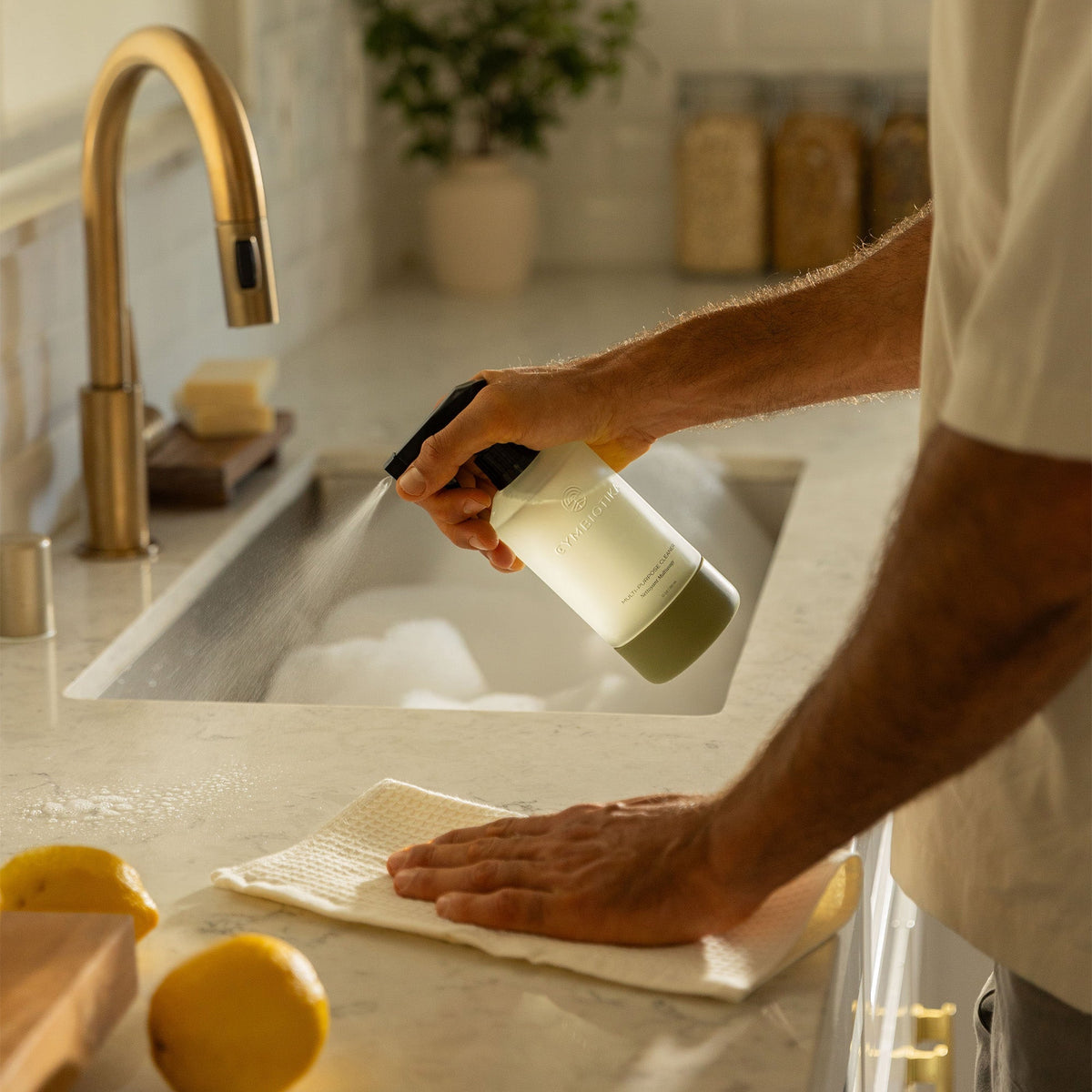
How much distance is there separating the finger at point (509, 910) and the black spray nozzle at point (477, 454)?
230 millimetres

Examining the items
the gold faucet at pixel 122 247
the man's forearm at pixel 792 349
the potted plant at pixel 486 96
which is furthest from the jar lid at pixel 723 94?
the man's forearm at pixel 792 349

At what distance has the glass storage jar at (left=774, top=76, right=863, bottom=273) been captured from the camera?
2352 millimetres

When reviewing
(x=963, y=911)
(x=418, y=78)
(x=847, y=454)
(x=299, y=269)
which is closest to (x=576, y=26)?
(x=418, y=78)

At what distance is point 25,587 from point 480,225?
1386mm

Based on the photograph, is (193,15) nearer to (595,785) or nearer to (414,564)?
(414,564)

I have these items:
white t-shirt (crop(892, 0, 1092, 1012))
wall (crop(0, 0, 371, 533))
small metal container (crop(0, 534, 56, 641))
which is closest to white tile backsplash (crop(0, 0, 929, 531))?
wall (crop(0, 0, 371, 533))

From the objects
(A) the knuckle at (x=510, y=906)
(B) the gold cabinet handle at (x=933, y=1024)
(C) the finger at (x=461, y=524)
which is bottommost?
(B) the gold cabinet handle at (x=933, y=1024)

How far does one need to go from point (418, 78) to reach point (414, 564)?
1051mm

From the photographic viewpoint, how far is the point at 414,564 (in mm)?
1573

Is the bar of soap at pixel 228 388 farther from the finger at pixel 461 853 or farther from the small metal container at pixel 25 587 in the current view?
the finger at pixel 461 853

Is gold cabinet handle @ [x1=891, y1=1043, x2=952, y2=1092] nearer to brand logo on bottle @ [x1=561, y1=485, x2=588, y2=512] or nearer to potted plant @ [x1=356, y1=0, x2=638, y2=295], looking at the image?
brand logo on bottle @ [x1=561, y1=485, x2=588, y2=512]

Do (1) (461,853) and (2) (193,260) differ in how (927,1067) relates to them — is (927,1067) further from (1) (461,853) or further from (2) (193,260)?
(2) (193,260)

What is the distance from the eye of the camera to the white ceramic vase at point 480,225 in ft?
7.82

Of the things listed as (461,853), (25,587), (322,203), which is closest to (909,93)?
(322,203)
